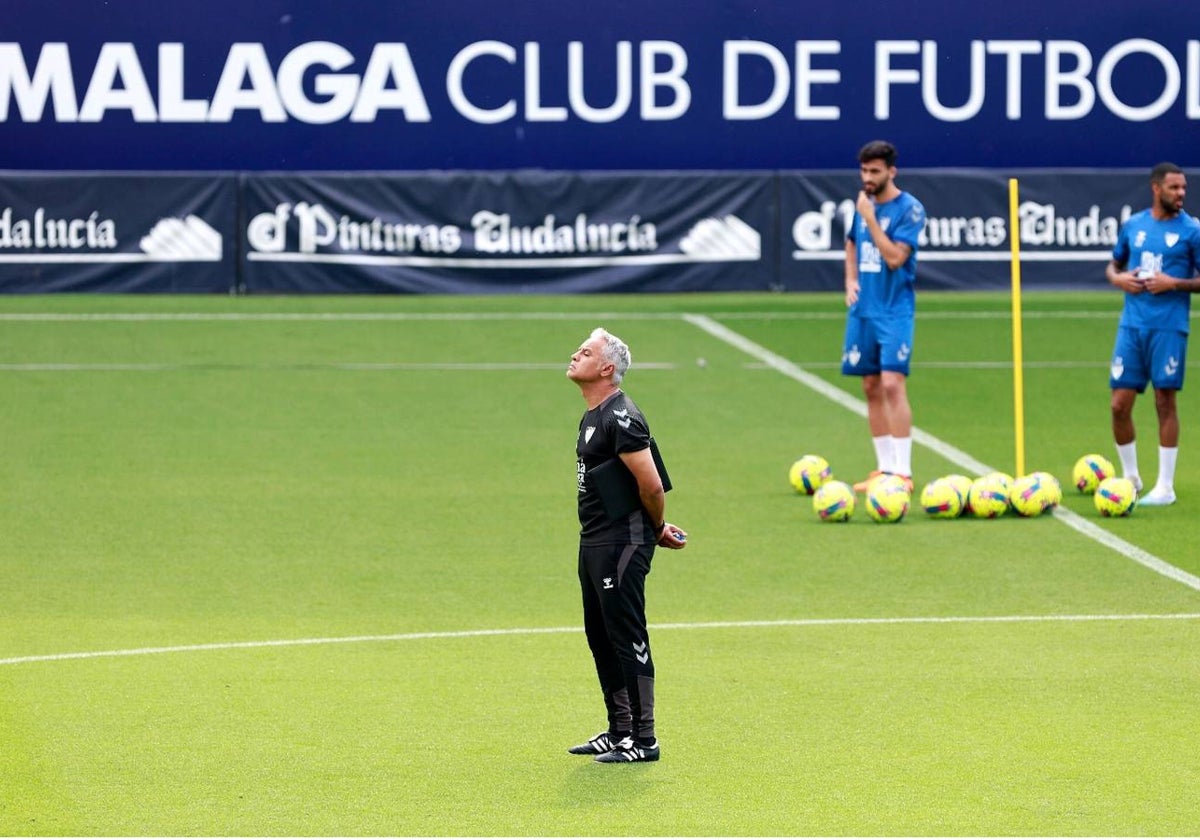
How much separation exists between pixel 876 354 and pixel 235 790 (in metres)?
7.85

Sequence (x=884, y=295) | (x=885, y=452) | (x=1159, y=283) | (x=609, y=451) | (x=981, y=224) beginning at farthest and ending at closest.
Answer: (x=981, y=224) → (x=885, y=452) → (x=884, y=295) → (x=1159, y=283) → (x=609, y=451)

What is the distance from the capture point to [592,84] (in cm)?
3212

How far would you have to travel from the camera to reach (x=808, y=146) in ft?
106

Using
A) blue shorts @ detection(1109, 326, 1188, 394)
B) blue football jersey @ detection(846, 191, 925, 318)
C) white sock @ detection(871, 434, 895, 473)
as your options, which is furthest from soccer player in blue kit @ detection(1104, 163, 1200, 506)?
white sock @ detection(871, 434, 895, 473)

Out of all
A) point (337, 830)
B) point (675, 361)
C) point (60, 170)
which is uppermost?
point (60, 170)

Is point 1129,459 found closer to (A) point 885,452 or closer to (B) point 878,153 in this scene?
(A) point 885,452

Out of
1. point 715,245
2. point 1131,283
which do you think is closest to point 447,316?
point 715,245

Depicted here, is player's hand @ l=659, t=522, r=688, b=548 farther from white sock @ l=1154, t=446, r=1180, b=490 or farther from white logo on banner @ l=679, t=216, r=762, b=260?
white logo on banner @ l=679, t=216, r=762, b=260

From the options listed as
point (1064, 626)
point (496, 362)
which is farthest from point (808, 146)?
point (1064, 626)

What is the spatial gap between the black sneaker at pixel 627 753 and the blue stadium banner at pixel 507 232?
22.1 m

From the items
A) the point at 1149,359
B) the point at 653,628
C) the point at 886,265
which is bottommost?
the point at 653,628

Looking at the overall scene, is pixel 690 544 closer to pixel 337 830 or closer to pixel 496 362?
pixel 337 830

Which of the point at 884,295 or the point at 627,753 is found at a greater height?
the point at 884,295

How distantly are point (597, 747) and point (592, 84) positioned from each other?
24.9 meters
